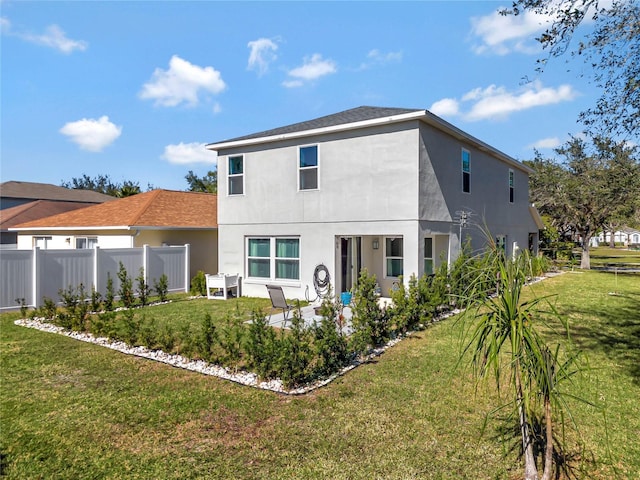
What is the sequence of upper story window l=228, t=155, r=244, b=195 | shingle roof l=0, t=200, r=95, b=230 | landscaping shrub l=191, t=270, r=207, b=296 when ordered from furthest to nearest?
shingle roof l=0, t=200, r=95, b=230, landscaping shrub l=191, t=270, r=207, b=296, upper story window l=228, t=155, r=244, b=195

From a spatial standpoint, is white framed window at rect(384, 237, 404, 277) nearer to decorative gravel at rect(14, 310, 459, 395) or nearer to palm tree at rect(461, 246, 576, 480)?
decorative gravel at rect(14, 310, 459, 395)

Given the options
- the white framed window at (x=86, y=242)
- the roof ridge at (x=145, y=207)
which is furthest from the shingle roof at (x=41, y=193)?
the roof ridge at (x=145, y=207)

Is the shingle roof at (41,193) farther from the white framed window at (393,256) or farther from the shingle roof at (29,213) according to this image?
the white framed window at (393,256)

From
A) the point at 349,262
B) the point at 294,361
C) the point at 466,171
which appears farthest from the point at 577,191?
the point at 294,361

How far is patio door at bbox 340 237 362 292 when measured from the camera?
13.7 metres

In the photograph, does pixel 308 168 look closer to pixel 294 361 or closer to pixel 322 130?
pixel 322 130

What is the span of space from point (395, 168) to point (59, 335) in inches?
382

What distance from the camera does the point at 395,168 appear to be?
1194 centimetres

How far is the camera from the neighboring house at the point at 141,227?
56.1 feet

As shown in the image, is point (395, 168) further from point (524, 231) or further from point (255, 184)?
point (524, 231)

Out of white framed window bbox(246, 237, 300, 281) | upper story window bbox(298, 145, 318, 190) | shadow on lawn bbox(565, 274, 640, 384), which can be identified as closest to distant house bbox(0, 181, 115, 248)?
white framed window bbox(246, 237, 300, 281)

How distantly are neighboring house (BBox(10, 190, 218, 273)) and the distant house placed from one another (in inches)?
322

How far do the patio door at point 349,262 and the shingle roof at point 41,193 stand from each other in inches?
1306

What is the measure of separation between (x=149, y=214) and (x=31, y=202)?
22.0 m
